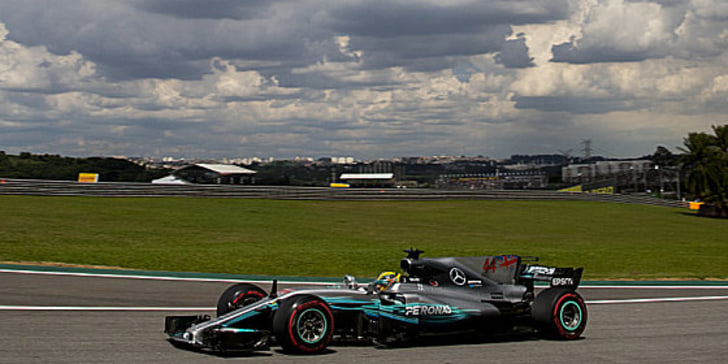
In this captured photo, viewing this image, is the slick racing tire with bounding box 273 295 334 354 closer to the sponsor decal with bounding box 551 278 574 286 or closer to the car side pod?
the car side pod

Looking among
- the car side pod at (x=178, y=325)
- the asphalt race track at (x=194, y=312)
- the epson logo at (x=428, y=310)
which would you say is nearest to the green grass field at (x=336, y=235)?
the asphalt race track at (x=194, y=312)

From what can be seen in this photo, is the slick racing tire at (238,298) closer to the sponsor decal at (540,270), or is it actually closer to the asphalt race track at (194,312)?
the asphalt race track at (194,312)

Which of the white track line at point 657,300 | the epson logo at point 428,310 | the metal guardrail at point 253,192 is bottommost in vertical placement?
the white track line at point 657,300

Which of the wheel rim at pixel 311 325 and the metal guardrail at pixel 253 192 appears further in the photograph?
the metal guardrail at pixel 253 192

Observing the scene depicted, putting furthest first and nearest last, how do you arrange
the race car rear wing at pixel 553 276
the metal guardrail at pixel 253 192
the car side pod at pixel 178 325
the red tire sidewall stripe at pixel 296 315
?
the metal guardrail at pixel 253 192 → the race car rear wing at pixel 553 276 → the car side pod at pixel 178 325 → the red tire sidewall stripe at pixel 296 315

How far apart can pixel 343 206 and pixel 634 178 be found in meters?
47.7

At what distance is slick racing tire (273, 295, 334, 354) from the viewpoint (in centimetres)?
827

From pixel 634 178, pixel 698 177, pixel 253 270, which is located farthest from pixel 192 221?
pixel 634 178

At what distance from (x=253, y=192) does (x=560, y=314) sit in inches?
1429

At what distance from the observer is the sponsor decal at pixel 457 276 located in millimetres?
9820

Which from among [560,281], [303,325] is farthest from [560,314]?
[303,325]

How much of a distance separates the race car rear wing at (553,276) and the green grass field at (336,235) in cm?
755

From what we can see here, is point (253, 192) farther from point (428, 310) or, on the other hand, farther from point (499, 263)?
point (428, 310)

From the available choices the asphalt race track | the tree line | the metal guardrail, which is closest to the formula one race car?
the asphalt race track
